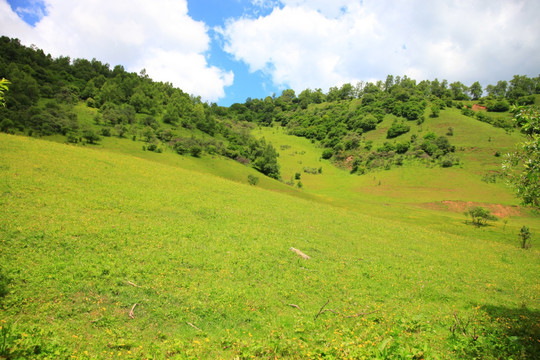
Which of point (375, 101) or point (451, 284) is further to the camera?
point (375, 101)

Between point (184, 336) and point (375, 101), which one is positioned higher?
point (375, 101)

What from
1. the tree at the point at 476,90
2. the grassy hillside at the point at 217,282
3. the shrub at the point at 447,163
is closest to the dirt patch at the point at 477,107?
the tree at the point at 476,90

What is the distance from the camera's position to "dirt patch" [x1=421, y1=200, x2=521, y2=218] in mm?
67188

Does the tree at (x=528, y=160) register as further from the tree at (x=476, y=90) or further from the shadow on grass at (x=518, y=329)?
the tree at (x=476, y=90)

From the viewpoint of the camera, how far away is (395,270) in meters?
20.8

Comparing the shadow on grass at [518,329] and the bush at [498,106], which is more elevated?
the bush at [498,106]

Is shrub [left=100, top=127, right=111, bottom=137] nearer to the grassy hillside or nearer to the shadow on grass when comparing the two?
the grassy hillside

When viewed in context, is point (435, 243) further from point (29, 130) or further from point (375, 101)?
point (375, 101)

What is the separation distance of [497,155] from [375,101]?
107m

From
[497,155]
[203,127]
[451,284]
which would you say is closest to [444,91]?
[497,155]

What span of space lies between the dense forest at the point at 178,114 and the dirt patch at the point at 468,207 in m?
39.7

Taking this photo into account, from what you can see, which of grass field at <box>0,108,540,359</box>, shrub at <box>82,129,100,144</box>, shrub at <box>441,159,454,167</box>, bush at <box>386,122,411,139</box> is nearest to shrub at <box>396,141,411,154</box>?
bush at <box>386,122,411,139</box>

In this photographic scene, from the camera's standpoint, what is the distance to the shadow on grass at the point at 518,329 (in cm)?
854

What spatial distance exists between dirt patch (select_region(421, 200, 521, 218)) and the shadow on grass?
214ft
